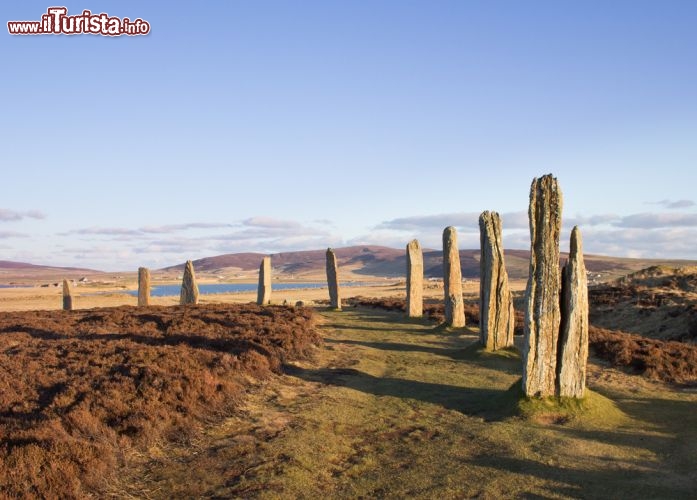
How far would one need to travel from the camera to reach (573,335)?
39.2ft

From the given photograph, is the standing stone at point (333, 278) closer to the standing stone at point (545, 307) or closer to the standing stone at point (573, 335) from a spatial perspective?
the standing stone at point (545, 307)

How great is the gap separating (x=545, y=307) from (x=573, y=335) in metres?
0.83

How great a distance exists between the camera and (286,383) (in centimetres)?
1474

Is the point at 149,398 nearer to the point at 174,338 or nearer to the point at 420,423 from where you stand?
the point at 420,423

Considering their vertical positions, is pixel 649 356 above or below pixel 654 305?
below

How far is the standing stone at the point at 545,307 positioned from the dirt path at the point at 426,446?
84 cm

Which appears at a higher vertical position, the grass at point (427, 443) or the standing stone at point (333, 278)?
the standing stone at point (333, 278)

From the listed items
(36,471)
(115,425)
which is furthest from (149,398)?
(36,471)

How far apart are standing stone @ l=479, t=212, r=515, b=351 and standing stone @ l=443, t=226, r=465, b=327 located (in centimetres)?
480

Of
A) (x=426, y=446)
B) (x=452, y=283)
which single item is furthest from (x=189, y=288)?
(x=426, y=446)

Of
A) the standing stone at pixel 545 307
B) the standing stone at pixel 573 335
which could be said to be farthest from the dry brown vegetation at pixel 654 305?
the standing stone at pixel 545 307

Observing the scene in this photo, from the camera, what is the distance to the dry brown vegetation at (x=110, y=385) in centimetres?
838

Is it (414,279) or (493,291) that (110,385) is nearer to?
(493,291)

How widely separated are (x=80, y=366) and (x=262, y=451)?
7125 millimetres
